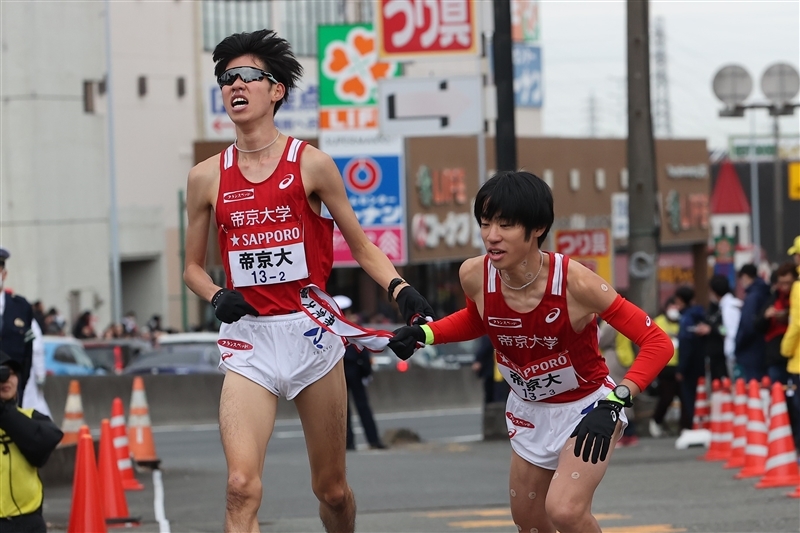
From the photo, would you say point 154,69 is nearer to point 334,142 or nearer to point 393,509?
point 334,142

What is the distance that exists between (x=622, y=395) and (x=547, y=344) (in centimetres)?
37

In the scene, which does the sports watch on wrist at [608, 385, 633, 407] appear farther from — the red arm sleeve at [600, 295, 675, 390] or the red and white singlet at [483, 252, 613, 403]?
the red and white singlet at [483, 252, 613, 403]

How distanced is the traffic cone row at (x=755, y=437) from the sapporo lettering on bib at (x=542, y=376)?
5672mm

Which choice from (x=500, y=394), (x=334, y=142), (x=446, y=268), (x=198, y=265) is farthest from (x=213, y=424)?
(x=446, y=268)

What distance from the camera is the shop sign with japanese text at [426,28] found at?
1927cm

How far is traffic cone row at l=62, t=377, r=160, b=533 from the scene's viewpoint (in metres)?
9.62

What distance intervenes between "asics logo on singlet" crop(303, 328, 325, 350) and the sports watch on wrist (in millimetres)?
1389

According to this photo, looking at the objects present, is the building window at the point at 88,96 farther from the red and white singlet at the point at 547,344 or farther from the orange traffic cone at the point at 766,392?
the red and white singlet at the point at 547,344

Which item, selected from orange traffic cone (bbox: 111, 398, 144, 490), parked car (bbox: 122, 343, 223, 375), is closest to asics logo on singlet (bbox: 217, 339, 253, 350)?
orange traffic cone (bbox: 111, 398, 144, 490)

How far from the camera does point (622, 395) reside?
636 centimetres

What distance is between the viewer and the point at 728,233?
4425 centimetres

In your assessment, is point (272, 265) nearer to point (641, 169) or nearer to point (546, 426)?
point (546, 426)

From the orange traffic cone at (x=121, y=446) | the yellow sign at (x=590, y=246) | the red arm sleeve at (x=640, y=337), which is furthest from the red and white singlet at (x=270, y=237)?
the yellow sign at (x=590, y=246)

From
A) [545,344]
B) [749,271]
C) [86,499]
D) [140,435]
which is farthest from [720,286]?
[545,344]
